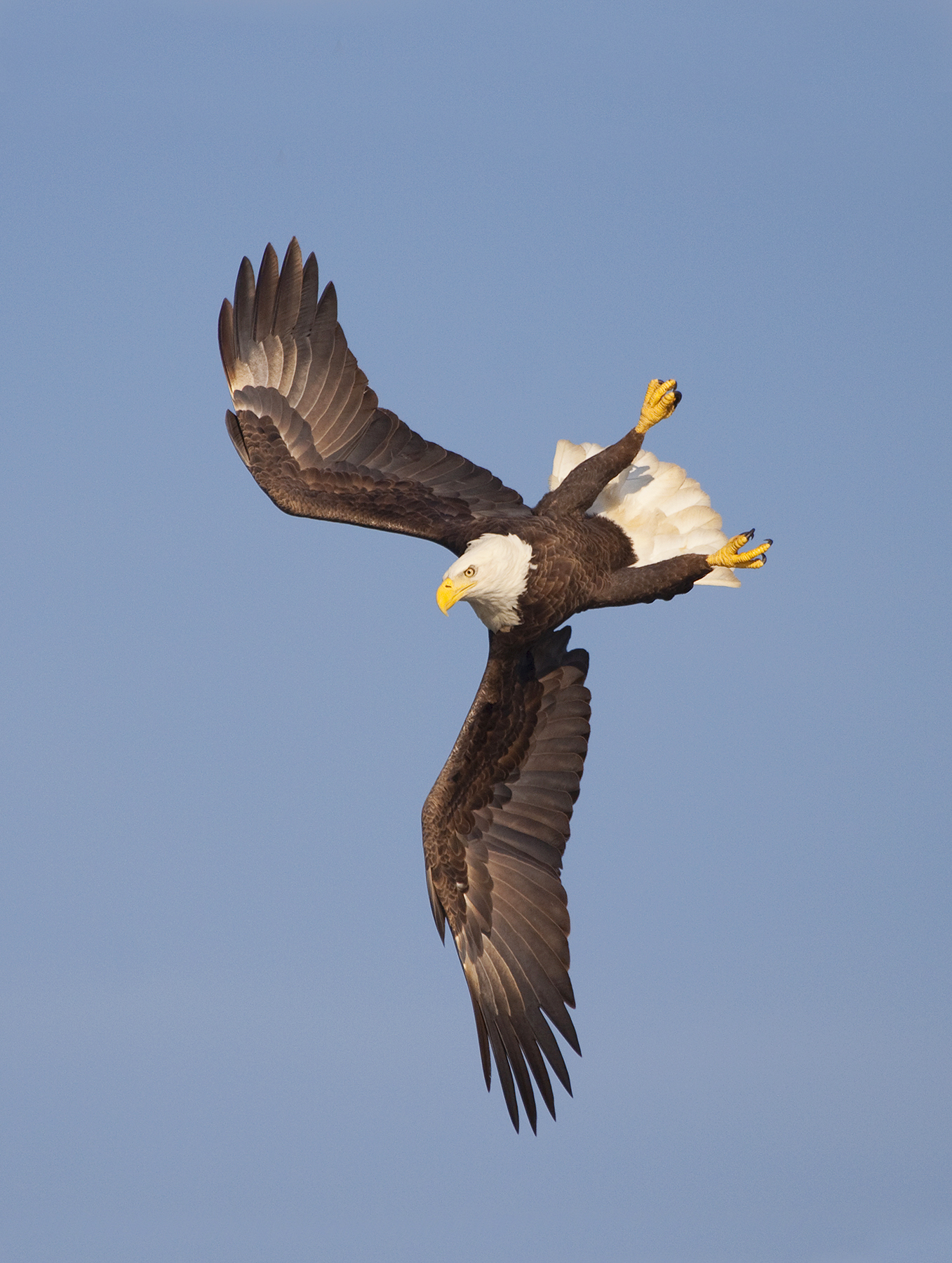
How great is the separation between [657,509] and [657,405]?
2.17 feet

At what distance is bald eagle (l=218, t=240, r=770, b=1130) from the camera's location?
32.8 ft

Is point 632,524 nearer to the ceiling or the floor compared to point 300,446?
nearer to the floor

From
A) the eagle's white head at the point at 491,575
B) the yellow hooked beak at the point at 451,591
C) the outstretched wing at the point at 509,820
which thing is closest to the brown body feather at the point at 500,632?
the outstretched wing at the point at 509,820

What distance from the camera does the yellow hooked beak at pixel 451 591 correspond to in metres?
9.30

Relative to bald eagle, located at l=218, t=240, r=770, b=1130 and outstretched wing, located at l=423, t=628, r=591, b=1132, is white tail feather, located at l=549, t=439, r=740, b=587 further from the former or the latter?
outstretched wing, located at l=423, t=628, r=591, b=1132

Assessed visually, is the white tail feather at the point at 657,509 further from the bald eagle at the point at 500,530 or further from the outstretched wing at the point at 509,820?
the outstretched wing at the point at 509,820

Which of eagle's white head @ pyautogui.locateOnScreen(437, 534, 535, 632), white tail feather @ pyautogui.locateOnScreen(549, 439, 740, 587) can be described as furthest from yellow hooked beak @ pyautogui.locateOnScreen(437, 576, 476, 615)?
white tail feather @ pyautogui.locateOnScreen(549, 439, 740, 587)

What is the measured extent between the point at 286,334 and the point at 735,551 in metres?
3.24

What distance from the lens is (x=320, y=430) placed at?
11.0 metres

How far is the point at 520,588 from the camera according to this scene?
9.49 metres

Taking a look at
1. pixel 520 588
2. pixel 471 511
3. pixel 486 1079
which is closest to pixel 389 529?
pixel 471 511

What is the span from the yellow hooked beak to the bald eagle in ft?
1.19

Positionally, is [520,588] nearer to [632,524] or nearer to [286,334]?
[632,524]

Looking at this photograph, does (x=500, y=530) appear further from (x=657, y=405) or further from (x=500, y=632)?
(x=657, y=405)
